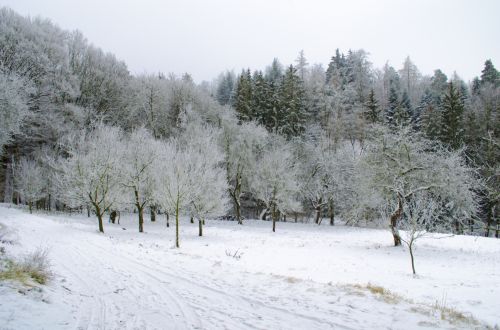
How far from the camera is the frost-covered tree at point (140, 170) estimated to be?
28531 millimetres

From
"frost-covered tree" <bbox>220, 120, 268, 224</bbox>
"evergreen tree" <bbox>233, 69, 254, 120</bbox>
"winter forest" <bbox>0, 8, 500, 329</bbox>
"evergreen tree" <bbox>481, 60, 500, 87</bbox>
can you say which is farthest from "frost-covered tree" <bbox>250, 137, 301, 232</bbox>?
"evergreen tree" <bbox>481, 60, 500, 87</bbox>

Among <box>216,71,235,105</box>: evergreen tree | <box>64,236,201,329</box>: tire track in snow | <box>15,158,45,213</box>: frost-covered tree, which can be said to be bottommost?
<box>64,236,201,329</box>: tire track in snow

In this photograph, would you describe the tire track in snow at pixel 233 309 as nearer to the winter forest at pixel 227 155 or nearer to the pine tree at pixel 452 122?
the winter forest at pixel 227 155

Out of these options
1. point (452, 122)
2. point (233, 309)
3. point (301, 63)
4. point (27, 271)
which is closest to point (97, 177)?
point (27, 271)

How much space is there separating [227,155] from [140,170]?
14.6m

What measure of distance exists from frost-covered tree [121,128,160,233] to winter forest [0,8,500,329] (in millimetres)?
112

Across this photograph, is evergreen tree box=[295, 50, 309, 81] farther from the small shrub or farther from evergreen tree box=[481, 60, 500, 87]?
the small shrub

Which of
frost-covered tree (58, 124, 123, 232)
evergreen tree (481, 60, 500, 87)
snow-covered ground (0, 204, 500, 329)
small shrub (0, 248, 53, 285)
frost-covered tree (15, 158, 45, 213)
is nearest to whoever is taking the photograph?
snow-covered ground (0, 204, 500, 329)

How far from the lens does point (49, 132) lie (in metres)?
40.6

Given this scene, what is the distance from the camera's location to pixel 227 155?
1639 inches

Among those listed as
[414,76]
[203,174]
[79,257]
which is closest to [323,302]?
[79,257]

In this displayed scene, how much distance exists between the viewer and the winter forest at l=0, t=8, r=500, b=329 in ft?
82.1

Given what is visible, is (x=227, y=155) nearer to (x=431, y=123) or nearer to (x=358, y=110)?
(x=358, y=110)

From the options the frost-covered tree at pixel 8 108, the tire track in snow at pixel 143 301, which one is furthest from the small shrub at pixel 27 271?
the frost-covered tree at pixel 8 108
